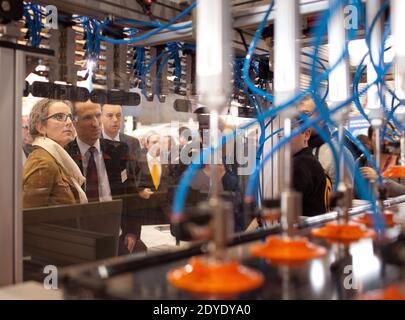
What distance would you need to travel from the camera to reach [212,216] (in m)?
0.54

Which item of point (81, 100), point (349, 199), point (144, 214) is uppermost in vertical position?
point (81, 100)

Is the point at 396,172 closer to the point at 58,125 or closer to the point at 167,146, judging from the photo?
the point at 167,146

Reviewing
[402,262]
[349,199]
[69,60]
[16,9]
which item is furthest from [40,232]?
[402,262]

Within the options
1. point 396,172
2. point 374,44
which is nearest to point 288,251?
point 396,172

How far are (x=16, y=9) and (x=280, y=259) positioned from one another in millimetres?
768

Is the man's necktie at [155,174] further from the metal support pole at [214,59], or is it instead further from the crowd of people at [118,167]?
the metal support pole at [214,59]

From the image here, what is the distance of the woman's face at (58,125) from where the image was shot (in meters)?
2.08

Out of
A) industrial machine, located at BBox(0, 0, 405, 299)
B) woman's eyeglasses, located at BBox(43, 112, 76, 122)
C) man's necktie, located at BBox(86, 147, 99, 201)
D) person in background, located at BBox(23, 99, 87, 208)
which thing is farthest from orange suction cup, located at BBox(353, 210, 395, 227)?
woman's eyeglasses, located at BBox(43, 112, 76, 122)

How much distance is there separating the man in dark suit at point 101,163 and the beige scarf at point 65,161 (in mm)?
39

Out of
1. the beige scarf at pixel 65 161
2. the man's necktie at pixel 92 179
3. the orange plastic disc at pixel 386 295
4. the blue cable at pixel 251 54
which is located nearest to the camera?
the orange plastic disc at pixel 386 295

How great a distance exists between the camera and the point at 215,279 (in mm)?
520

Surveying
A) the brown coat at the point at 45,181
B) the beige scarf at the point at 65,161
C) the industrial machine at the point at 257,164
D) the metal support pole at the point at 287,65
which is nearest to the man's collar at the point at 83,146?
the beige scarf at the point at 65,161

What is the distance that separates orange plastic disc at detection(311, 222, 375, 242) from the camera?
2.50ft
